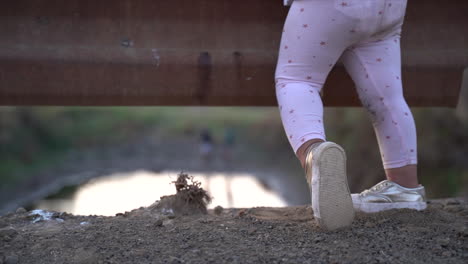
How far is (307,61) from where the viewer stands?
1.99 m

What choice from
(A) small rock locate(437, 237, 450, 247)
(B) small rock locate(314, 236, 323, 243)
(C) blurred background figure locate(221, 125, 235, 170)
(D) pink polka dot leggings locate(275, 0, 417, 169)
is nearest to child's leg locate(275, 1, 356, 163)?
(D) pink polka dot leggings locate(275, 0, 417, 169)

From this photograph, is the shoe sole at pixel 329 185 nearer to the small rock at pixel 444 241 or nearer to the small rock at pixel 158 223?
the small rock at pixel 444 241

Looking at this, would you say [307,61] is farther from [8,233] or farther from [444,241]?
[8,233]

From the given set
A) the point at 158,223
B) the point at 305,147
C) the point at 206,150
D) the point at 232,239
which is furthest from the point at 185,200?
the point at 206,150

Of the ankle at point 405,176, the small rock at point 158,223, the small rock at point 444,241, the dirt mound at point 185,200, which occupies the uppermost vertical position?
the dirt mound at point 185,200

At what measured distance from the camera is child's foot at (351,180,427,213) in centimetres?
208

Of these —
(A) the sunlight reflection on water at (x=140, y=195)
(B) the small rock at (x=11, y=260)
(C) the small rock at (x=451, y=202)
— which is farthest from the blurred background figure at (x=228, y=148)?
(B) the small rock at (x=11, y=260)

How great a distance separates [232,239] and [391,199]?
74 cm

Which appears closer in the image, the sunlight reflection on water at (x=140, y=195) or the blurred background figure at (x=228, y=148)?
the sunlight reflection on water at (x=140, y=195)

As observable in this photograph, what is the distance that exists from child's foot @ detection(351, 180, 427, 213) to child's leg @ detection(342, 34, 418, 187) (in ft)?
0.10

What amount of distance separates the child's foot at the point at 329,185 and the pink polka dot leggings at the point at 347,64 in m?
0.15

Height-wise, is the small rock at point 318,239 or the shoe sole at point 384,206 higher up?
the shoe sole at point 384,206

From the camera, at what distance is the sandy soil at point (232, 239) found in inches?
62.3

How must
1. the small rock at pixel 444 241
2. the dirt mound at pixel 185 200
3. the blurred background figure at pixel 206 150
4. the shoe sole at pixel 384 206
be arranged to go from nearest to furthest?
the small rock at pixel 444 241 < the shoe sole at pixel 384 206 < the dirt mound at pixel 185 200 < the blurred background figure at pixel 206 150
